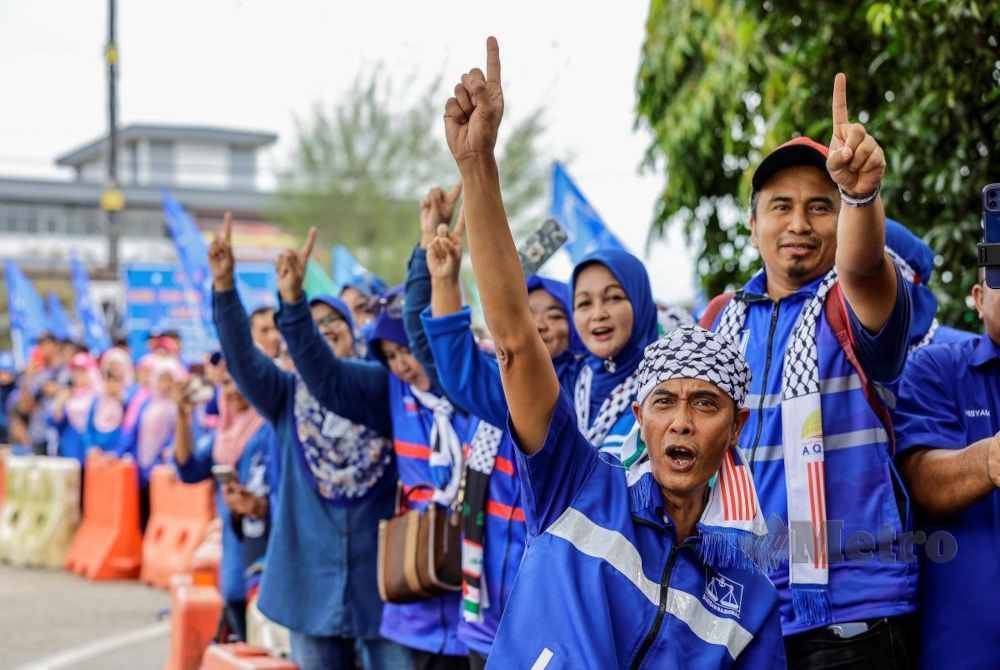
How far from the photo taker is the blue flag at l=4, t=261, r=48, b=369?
23.7 meters

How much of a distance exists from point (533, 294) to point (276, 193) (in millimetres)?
26192

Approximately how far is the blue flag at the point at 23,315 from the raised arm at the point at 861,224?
21.6 meters

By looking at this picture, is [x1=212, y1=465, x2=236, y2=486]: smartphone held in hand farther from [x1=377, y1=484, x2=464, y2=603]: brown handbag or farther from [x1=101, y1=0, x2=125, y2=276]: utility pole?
[x1=101, y1=0, x2=125, y2=276]: utility pole

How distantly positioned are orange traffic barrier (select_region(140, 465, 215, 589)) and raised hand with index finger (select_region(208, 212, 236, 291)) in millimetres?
6788

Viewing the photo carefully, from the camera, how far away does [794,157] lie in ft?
12.2

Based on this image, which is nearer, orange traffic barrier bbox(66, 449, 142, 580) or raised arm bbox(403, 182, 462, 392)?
raised arm bbox(403, 182, 462, 392)

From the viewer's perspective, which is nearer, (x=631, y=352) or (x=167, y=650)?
(x=631, y=352)

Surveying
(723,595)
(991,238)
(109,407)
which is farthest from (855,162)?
(109,407)

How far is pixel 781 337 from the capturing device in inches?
146

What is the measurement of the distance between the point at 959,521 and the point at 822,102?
3.85 meters

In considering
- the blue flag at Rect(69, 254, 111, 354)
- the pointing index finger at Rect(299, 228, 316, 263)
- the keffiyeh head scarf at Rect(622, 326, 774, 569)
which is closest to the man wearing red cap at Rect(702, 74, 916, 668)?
the keffiyeh head scarf at Rect(622, 326, 774, 569)

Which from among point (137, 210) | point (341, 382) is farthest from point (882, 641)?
point (137, 210)

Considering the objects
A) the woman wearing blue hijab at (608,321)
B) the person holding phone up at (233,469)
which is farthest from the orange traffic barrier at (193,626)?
the woman wearing blue hijab at (608,321)

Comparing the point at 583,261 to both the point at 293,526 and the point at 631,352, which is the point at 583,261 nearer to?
the point at 631,352
